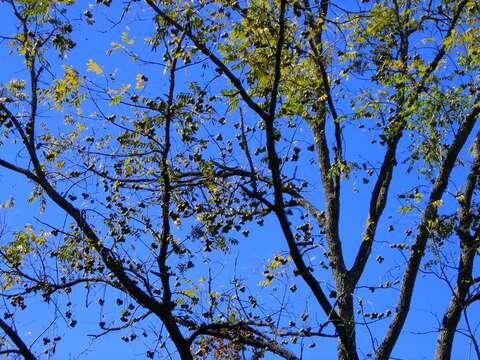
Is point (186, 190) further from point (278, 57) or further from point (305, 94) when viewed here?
point (278, 57)

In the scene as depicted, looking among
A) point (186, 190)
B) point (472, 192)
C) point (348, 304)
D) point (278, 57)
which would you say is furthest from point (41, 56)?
point (472, 192)

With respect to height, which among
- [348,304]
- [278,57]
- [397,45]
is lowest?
[348,304]

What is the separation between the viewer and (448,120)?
28.7ft

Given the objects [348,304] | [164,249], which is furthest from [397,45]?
[164,249]

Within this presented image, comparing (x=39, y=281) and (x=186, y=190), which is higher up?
(x=186, y=190)

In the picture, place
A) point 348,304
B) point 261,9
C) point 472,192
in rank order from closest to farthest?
1. point 261,9
2. point 348,304
3. point 472,192

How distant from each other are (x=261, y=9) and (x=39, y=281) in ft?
13.3

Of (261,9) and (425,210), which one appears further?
(425,210)

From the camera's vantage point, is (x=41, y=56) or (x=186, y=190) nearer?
(x=41, y=56)

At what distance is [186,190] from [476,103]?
3.55 m

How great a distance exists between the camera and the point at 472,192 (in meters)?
9.26

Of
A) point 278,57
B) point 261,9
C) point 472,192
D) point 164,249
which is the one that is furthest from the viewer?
point 472,192

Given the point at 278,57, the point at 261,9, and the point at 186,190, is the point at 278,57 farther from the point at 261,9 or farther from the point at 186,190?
the point at 186,190

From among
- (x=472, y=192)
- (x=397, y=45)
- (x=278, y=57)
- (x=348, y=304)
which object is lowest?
(x=348, y=304)
